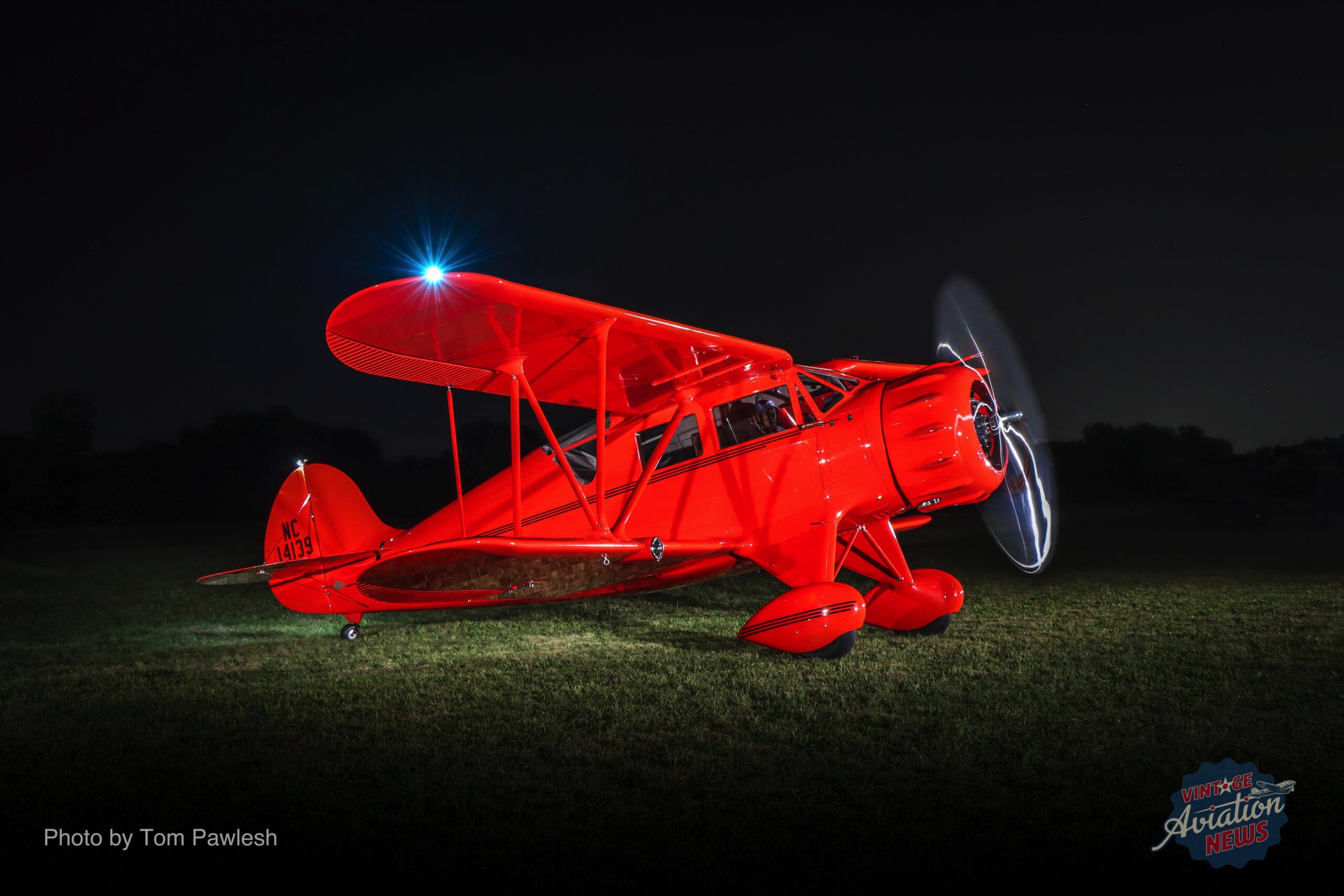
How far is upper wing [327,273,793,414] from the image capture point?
510 cm

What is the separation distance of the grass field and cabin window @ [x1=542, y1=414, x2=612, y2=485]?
154 cm

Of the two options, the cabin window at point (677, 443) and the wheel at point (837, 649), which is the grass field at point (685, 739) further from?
the cabin window at point (677, 443)

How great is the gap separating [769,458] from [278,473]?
54555 mm

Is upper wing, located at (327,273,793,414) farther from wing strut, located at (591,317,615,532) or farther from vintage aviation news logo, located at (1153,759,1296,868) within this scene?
vintage aviation news logo, located at (1153,759,1296,868)

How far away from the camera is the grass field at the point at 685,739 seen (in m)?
2.92

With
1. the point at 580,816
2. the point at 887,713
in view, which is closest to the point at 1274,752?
the point at 887,713

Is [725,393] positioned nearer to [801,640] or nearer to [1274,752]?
[801,640]

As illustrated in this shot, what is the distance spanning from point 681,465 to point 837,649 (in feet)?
6.81

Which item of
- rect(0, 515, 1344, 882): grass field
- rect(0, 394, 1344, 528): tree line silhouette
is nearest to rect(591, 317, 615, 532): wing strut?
rect(0, 515, 1344, 882): grass field

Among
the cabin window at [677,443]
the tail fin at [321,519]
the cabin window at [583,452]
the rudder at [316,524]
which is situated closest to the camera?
the cabin window at [677,443]

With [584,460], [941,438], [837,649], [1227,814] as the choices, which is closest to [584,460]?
[584,460]

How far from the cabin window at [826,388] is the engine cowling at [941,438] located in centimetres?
58

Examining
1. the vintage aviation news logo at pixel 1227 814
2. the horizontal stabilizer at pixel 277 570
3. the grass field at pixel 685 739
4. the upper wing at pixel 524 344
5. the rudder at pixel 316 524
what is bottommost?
the vintage aviation news logo at pixel 1227 814

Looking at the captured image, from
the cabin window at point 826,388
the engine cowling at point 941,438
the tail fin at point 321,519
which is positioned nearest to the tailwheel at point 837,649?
the engine cowling at point 941,438
